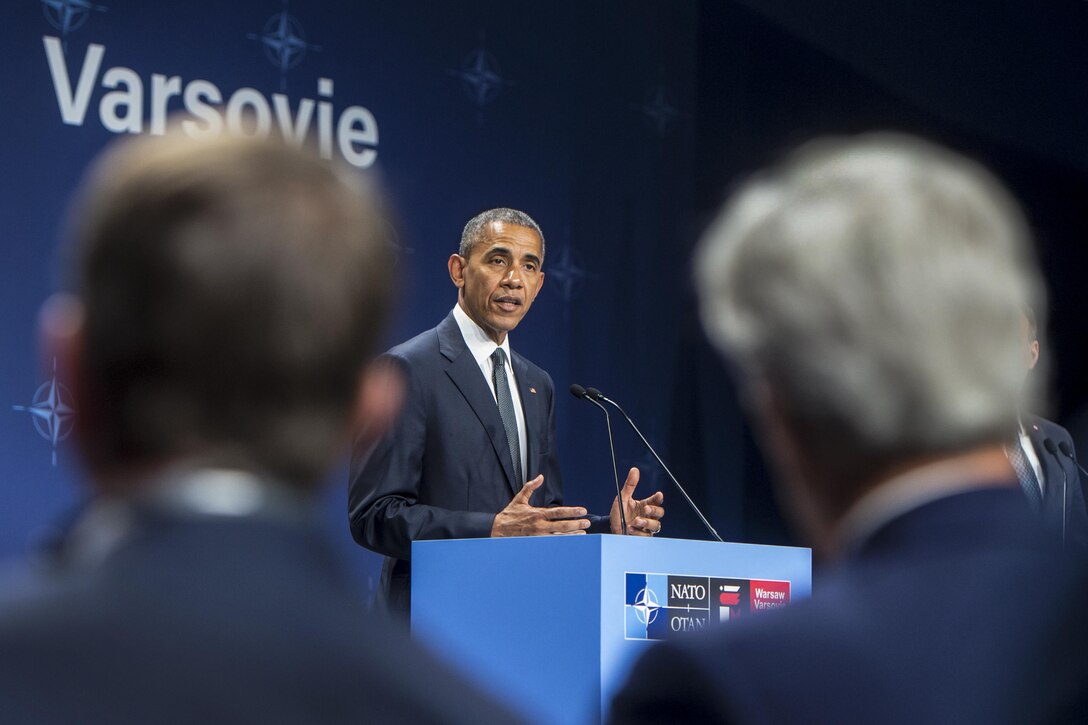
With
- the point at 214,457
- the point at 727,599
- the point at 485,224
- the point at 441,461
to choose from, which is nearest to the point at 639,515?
the point at 727,599

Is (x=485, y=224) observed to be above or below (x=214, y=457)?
above

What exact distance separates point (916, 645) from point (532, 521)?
9.34 feet

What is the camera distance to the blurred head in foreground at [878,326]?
101 cm

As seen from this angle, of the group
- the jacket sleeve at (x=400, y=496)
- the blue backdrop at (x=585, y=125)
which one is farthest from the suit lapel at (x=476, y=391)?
the blue backdrop at (x=585, y=125)

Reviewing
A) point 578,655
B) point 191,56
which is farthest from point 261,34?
point 578,655

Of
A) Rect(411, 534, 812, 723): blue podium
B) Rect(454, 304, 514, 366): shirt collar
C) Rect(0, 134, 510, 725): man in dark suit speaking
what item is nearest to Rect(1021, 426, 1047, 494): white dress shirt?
Rect(411, 534, 812, 723): blue podium

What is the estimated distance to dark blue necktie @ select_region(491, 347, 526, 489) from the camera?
4473mm

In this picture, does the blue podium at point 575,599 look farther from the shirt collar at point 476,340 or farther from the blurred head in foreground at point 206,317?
the blurred head in foreground at point 206,317

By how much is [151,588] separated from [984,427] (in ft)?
A: 1.93

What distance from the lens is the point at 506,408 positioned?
457cm

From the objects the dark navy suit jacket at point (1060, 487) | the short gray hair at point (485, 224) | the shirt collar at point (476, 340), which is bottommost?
the dark navy suit jacket at point (1060, 487)

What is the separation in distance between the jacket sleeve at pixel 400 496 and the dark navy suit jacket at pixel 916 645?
9.56 feet

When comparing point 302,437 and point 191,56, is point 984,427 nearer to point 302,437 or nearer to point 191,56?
point 302,437

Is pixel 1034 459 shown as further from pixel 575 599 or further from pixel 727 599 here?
pixel 575 599
